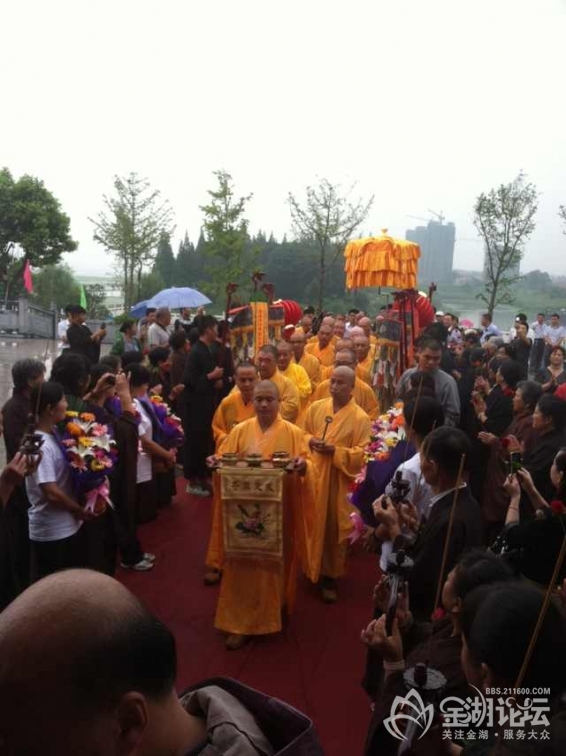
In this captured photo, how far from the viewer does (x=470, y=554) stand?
2230 mm

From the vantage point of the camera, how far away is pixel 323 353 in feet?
31.9

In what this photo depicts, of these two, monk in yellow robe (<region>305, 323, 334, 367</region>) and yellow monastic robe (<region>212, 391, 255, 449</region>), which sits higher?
monk in yellow robe (<region>305, 323, 334, 367</region>)

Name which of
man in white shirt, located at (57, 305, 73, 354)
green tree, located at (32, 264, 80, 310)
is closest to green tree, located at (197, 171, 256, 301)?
man in white shirt, located at (57, 305, 73, 354)

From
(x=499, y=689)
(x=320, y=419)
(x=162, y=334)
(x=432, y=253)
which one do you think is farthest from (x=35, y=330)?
(x=432, y=253)

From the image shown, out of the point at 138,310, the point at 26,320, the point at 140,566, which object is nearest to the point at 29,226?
the point at 26,320

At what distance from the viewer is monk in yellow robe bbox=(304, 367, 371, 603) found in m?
5.30

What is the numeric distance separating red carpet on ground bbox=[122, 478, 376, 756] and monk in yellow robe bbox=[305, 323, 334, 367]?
3971 millimetres

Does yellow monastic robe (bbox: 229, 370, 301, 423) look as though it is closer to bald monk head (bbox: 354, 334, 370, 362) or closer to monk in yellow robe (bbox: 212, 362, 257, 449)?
monk in yellow robe (bbox: 212, 362, 257, 449)

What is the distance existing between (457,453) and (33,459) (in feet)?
7.55

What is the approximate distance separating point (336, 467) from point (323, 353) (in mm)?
4502

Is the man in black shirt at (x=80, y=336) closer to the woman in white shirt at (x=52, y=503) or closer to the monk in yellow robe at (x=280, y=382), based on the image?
the monk in yellow robe at (x=280, y=382)

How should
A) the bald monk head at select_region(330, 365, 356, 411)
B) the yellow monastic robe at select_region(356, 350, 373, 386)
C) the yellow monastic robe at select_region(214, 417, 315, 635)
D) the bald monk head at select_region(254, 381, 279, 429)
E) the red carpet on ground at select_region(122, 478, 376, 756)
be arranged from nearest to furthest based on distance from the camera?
the red carpet on ground at select_region(122, 478, 376, 756) → the yellow monastic robe at select_region(214, 417, 315, 635) → the bald monk head at select_region(254, 381, 279, 429) → the bald monk head at select_region(330, 365, 356, 411) → the yellow monastic robe at select_region(356, 350, 373, 386)

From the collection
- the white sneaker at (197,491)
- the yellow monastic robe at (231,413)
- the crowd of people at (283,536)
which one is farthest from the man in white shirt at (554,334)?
the yellow monastic robe at (231,413)

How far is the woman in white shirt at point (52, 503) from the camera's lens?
3.77 m
